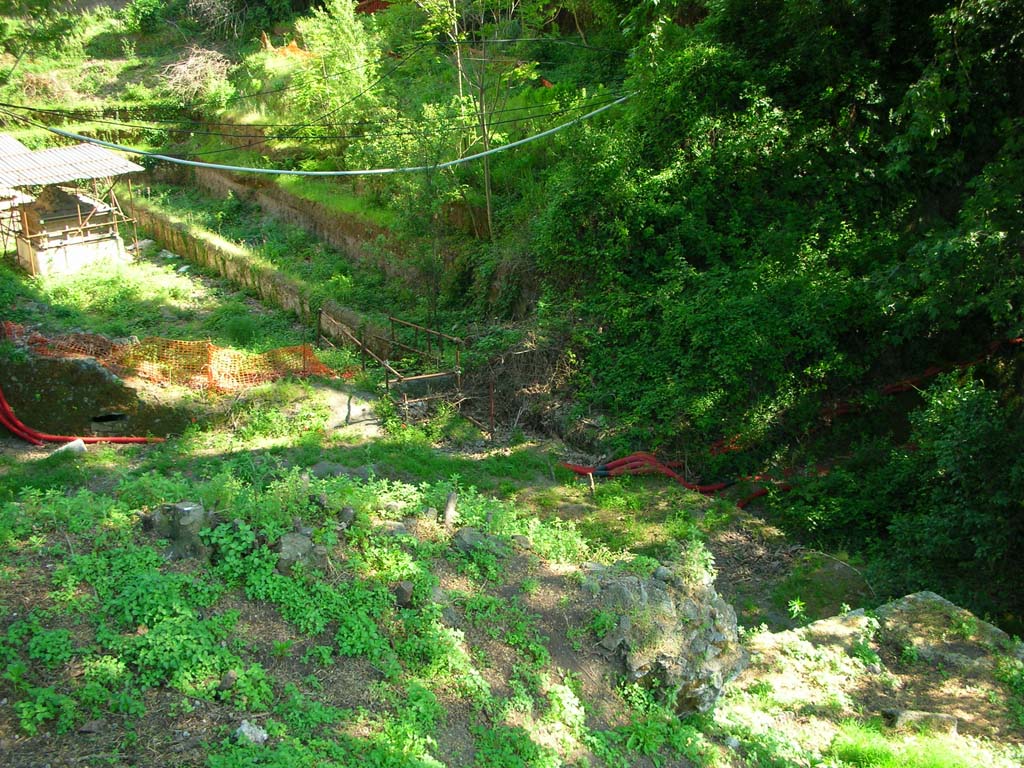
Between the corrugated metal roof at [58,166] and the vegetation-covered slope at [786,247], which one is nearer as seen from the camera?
the vegetation-covered slope at [786,247]

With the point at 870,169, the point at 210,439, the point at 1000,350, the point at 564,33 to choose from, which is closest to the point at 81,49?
the point at 564,33

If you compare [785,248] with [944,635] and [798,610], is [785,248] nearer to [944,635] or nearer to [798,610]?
[798,610]

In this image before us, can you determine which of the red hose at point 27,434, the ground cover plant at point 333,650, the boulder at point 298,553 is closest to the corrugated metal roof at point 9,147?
the red hose at point 27,434

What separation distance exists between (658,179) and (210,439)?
8049 mm

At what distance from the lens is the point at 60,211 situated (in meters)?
20.1

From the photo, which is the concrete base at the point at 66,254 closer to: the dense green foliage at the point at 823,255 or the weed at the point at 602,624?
the dense green foliage at the point at 823,255

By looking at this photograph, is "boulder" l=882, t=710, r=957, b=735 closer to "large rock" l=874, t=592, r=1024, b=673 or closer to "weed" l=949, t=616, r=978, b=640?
"large rock" l=874, t=592, r=1024, b=673

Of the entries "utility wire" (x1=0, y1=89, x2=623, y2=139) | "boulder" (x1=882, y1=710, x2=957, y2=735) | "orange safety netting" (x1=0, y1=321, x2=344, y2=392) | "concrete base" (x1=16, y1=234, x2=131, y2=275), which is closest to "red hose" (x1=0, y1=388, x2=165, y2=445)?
"orange safety netting" (x1=0, y1=321, x2=344, y2=392)

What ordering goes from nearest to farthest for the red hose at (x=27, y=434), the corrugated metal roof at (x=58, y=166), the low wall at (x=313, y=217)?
1. the red hose at (x=27, y=434)
2. the corrugated metal roof at (x=58, y=166)
3. the low wall at (x=313, y=217)

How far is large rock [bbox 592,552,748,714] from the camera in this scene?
5883mm

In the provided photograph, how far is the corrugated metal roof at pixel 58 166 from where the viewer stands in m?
18.6

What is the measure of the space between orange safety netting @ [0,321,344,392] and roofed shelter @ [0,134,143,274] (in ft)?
18.7

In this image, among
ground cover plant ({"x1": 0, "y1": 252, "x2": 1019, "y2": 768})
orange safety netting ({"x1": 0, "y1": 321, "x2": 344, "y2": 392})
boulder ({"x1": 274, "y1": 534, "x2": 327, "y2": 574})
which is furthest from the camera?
orange safety netting ({"x1": 0, "y1": 321, "x2": 344, "y2": 392})

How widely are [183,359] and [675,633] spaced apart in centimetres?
1016
